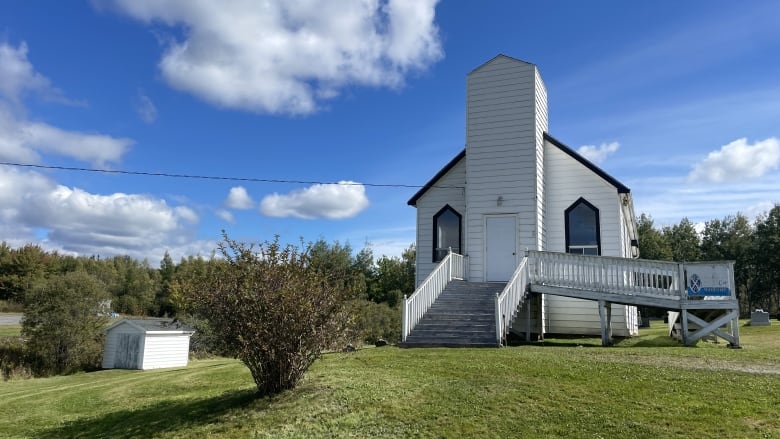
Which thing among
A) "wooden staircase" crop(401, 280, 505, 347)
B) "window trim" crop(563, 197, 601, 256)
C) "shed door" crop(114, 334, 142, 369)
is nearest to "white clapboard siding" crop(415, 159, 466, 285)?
"wooden staircase" crop(401, 280, 505, 347)

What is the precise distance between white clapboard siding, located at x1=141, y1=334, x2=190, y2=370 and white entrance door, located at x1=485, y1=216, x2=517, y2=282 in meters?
17.0

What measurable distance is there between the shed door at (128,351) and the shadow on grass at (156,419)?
18048 millimetres

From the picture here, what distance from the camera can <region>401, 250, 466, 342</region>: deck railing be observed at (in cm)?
1344

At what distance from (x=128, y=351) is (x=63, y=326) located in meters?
3.35

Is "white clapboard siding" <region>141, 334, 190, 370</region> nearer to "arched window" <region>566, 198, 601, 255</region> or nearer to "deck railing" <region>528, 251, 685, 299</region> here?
"deck railing" <region>528, 251, 685, 299</region>

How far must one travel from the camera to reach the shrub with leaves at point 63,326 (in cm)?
2581

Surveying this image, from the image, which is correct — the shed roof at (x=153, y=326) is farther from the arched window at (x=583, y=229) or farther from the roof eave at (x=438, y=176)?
the arched window at (x=583, y=229)

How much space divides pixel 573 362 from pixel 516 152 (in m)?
9.48

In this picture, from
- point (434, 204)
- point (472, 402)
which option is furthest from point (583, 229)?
point (472, 402)

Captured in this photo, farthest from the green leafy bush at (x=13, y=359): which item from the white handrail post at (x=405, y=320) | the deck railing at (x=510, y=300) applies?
the deck railing at (x=510, y=300)

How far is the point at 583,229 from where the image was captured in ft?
58.6

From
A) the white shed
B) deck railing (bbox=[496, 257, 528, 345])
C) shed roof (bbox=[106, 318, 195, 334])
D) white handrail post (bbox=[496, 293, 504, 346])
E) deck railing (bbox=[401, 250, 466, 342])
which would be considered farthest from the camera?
shed roof (bbox=[106, 318, 195, 334])

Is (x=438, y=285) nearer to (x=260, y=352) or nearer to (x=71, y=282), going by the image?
(x=260, y=352)

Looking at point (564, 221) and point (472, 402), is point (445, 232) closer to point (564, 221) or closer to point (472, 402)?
point (564, 221)
